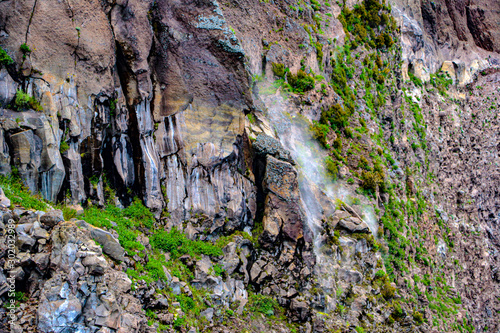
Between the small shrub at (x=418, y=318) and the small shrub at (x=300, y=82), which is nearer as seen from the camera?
the small shrub at (x=418, y=318)

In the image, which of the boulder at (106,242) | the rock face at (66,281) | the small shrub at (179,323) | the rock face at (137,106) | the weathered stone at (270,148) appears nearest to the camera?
the rock face at (66,281)

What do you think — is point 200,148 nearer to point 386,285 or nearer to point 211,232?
point 211,232

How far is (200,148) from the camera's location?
1725 centimetres

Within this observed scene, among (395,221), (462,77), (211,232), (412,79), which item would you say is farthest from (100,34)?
(462,77)

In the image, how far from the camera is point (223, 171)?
17.6 meters

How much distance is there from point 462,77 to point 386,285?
3138 centimetres

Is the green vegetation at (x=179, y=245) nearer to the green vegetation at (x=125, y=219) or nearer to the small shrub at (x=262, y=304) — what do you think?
the green vegetation at (x=125, y=219)

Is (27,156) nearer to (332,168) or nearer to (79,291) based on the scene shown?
(79,291)

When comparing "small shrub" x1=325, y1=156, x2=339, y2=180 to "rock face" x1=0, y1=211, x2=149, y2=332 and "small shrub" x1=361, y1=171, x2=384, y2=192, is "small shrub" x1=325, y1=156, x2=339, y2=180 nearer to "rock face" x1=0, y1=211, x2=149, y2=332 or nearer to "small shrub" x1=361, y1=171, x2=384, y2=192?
"small shrub" x1=361, y1=171, x2=384, y2=192

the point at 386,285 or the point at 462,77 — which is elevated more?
the point at 462,77

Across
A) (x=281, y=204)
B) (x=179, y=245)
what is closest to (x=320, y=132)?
(x=281, y=204)

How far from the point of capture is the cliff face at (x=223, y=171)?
11836mm

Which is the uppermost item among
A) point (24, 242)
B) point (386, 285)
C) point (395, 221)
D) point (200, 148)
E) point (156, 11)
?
point (156, 11)

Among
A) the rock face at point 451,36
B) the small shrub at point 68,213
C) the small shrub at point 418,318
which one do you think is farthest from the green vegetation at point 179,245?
the rock face at point 451,36
